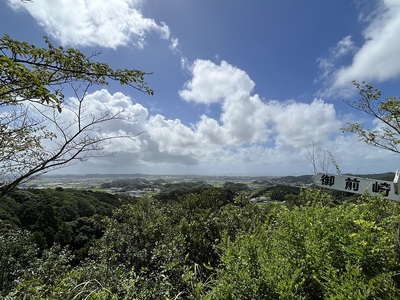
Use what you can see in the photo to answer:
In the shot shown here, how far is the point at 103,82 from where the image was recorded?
2432 mm

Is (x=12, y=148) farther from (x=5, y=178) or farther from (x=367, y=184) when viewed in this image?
(x=367, y=184)

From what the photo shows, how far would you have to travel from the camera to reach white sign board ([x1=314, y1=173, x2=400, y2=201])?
9.15 ft

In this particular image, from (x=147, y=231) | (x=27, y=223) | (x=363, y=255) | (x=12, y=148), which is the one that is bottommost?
(x=27, y=223)

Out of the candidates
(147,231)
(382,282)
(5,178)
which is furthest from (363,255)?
(147,231)

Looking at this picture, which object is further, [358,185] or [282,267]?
[358,185]

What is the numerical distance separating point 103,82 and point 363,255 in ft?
8.27

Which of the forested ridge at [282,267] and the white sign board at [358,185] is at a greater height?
the white sign board at [358,185]

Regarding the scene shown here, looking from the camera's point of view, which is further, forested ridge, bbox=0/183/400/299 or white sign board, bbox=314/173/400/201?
white sign board, bbox=314/173/400/201

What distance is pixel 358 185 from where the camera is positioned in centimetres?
305

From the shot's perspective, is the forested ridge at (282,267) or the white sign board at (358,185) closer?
the forested ridge at (282,267)

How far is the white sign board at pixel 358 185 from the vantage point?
110 inches

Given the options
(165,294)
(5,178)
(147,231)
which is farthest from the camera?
(147,231)

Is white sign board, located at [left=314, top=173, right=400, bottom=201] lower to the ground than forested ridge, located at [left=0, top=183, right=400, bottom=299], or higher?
higher

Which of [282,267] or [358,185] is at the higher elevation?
[358,185]
